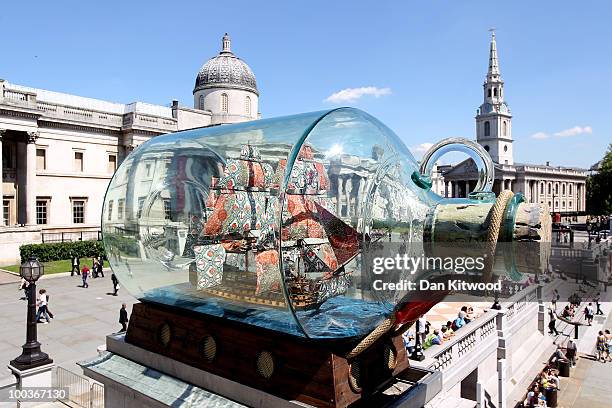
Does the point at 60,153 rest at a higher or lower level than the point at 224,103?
lower

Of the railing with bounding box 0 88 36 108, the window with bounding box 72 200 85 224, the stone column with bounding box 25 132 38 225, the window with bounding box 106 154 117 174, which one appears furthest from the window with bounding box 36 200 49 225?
the railing with bounding box 0 88 36 108

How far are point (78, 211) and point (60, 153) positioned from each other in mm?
5457

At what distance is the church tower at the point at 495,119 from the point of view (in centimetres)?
10831

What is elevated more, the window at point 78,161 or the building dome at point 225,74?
the building dome at point 225,74

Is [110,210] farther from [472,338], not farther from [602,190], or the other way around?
[602,190]

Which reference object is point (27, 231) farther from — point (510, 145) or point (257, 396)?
point (510, 145)

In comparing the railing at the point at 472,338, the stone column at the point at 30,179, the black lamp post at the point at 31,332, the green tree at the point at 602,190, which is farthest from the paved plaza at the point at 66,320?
the green tree at the point at 602,190

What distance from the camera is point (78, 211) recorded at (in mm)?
41219

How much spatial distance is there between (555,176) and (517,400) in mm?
106252

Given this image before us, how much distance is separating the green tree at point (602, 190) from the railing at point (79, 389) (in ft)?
272

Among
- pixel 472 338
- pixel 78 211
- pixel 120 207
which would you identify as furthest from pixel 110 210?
pixel 78 211

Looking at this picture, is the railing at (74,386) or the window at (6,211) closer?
the railing at (74,386)

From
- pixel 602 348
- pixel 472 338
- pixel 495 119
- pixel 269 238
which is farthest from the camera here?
pixel 495 119

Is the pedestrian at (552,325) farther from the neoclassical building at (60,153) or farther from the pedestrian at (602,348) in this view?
the neoclassical building at (60,153)
